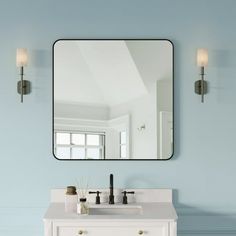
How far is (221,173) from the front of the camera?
354 cm

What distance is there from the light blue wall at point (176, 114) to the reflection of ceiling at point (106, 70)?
70 millimetres

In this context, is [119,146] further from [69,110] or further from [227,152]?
[227,152]

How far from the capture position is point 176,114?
3549 millimetres

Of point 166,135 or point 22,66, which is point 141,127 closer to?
point 166,135

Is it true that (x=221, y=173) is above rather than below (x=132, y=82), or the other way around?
below

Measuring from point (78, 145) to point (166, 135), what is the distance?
608 millimetres

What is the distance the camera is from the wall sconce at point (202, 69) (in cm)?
346

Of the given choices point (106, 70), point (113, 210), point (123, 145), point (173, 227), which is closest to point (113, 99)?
point (106, 70)

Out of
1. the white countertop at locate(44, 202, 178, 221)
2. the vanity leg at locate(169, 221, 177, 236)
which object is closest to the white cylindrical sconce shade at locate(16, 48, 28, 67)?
the white countertop at locate(44, 202, 178, 221)

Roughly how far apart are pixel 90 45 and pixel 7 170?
1029mm

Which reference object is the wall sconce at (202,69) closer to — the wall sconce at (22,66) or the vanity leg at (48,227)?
the wall sconce at (22,66)

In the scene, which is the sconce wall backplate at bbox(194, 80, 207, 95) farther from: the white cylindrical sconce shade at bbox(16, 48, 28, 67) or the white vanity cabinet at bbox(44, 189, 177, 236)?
the white cylindrical sconce shade at bbox(16, 48, 28, 67)

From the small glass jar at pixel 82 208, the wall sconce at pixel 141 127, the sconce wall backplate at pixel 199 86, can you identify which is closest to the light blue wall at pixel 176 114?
the sconce wall backplate at pixel 199 86

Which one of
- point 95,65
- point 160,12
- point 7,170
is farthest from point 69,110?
point 160,12
